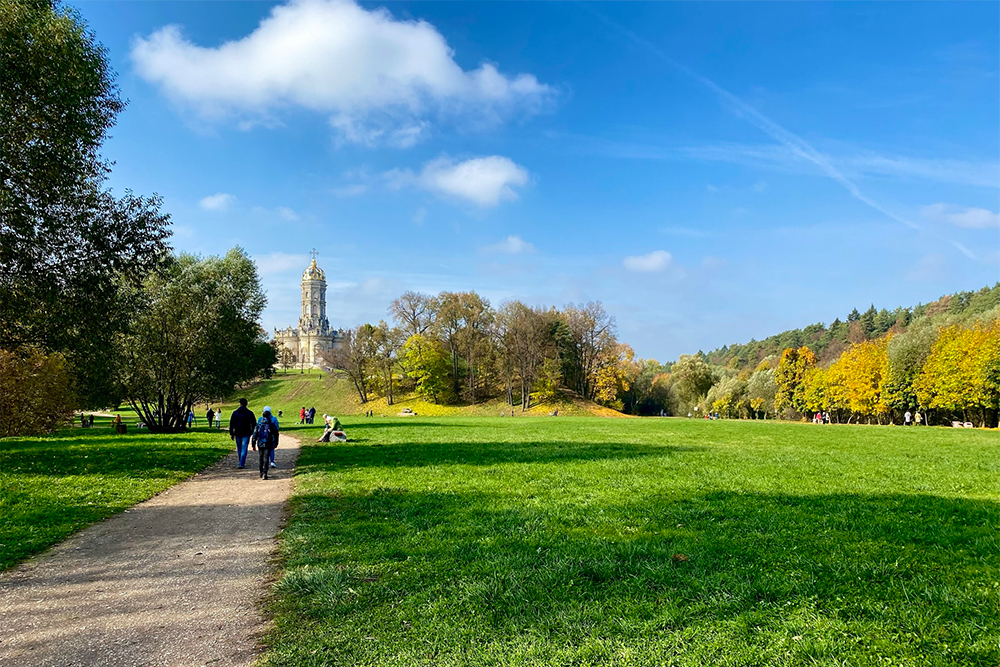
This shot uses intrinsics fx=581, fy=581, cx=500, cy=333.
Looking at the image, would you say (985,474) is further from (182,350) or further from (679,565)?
(182,350)

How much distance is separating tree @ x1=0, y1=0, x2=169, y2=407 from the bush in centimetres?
1082

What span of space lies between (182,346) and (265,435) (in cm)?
1850

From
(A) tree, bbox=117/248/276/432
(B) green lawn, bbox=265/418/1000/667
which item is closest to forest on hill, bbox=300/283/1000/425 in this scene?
(A) tree, bbox=117/248/276/432

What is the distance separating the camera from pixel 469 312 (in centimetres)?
8038

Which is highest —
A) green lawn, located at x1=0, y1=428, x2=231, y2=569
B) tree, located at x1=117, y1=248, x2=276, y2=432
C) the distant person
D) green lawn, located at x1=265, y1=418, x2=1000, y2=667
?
tree, located at x1=117, y1=248, x2=276, y2=432

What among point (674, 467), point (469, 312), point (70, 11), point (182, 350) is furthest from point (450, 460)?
point (469, 312)

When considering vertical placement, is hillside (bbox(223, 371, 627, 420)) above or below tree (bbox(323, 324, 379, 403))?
below

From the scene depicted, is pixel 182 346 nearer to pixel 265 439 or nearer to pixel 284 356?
pixel 265 439

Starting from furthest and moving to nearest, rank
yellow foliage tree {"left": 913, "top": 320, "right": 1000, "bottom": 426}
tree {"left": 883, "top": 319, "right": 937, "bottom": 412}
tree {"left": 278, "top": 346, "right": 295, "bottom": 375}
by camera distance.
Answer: tree {"left": 883, "top": 319, "right": 937, "bottom": 412}
tree {"left": 278, "top": 346, "right": 295, "bottom": 375}
yellow foliage tree {"left": 913, "top": 320, "right": 1000, "bottom": 426}

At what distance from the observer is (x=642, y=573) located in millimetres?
6344

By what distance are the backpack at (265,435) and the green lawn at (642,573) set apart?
101 inches

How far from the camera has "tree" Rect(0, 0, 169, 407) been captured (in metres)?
15.2

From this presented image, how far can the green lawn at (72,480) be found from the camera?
9.18 meters

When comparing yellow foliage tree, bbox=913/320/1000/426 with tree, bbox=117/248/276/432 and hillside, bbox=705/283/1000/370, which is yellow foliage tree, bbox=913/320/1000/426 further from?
tree, bbox=117/248/276/432
